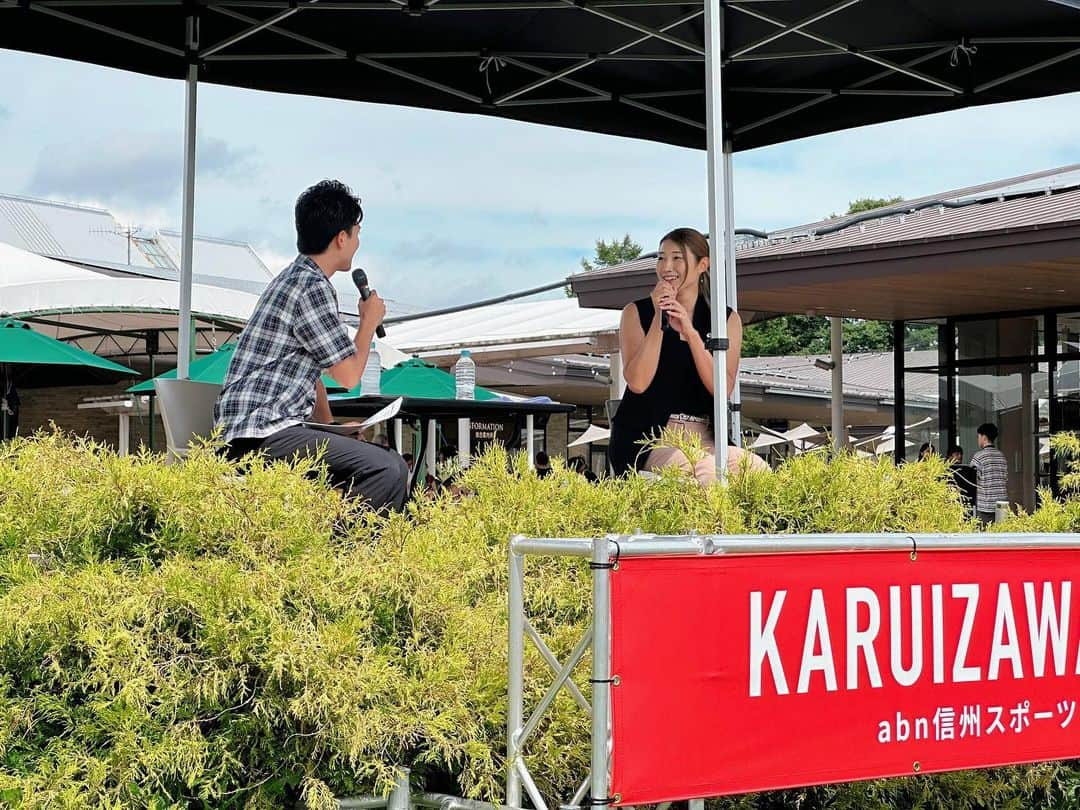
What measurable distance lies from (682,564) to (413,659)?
2.53 ft

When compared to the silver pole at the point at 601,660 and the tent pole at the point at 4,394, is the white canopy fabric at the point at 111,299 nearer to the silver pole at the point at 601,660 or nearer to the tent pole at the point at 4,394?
the tent pole at the point at 4,394

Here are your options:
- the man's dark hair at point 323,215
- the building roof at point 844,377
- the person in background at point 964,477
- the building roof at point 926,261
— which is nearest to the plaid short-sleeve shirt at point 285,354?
the man's dark hair at point 323,215

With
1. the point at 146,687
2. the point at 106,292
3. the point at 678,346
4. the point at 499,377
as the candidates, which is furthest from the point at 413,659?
the point at 499,377

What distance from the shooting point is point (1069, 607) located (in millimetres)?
3152

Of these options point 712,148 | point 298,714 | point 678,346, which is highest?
point 712,148

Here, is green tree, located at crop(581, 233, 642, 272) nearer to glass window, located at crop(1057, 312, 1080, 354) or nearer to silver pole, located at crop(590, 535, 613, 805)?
glass window, located at crop(1057, 312, 1080, 354)

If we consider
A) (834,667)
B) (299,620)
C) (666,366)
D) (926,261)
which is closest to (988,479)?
(926,261)

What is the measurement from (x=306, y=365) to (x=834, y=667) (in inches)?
87.4

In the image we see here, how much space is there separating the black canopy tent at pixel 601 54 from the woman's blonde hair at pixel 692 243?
94 cm

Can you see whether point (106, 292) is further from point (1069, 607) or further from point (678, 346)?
point (1069, 607)

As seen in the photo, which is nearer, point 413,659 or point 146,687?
point 146,687

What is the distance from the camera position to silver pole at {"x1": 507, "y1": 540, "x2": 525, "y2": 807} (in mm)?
2885

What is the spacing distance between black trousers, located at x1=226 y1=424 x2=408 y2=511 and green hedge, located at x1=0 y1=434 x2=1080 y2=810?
1.06 feet

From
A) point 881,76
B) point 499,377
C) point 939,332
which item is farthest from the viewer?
point 499,377
